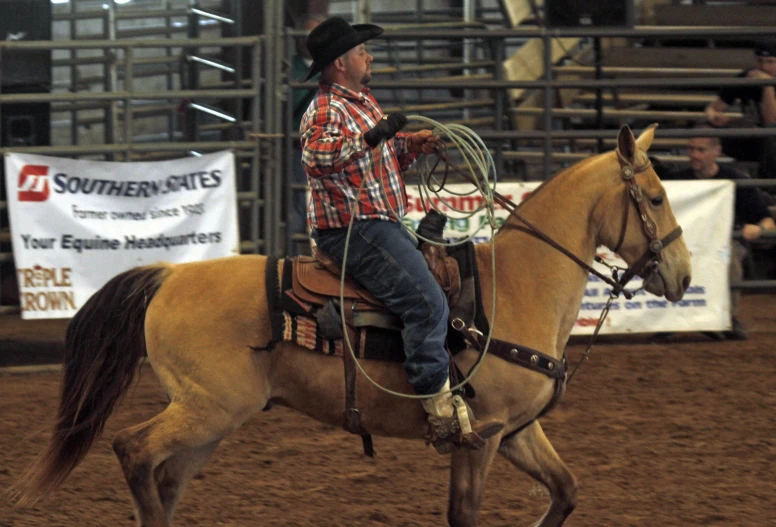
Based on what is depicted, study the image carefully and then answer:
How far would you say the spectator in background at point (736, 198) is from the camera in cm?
864

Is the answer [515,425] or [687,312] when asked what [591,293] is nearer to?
[687,312]

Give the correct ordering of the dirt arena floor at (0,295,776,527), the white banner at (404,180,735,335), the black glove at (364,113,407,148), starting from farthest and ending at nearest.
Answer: the white banner at (404,180,735,335)
the dirt arena floor at (0,295,776,527)
the black glove at (364,113,407,148)

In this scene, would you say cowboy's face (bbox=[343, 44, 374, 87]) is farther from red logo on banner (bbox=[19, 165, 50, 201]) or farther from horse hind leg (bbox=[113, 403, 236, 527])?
red logo on banner (bbox=[19, 165, 50, 201])

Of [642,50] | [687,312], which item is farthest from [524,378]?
[642,50]

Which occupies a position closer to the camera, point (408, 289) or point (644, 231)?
point (408, 289)

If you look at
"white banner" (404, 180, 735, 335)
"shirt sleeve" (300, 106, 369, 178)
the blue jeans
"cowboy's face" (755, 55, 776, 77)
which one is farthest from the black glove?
"cowboy's face" (755, 55, 776, 77)

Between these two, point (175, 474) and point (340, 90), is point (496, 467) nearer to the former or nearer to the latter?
point (175, 474)

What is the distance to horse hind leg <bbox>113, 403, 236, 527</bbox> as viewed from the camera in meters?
4.04

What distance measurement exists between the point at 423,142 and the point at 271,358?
1053 millimetres

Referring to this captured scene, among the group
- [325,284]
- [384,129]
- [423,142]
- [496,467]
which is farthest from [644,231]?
[496,467]

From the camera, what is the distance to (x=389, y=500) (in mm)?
5027

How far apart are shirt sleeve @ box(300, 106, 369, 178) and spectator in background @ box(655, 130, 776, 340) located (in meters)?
5.21

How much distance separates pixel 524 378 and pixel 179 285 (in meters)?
1.45

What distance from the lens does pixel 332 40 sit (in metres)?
4.10
